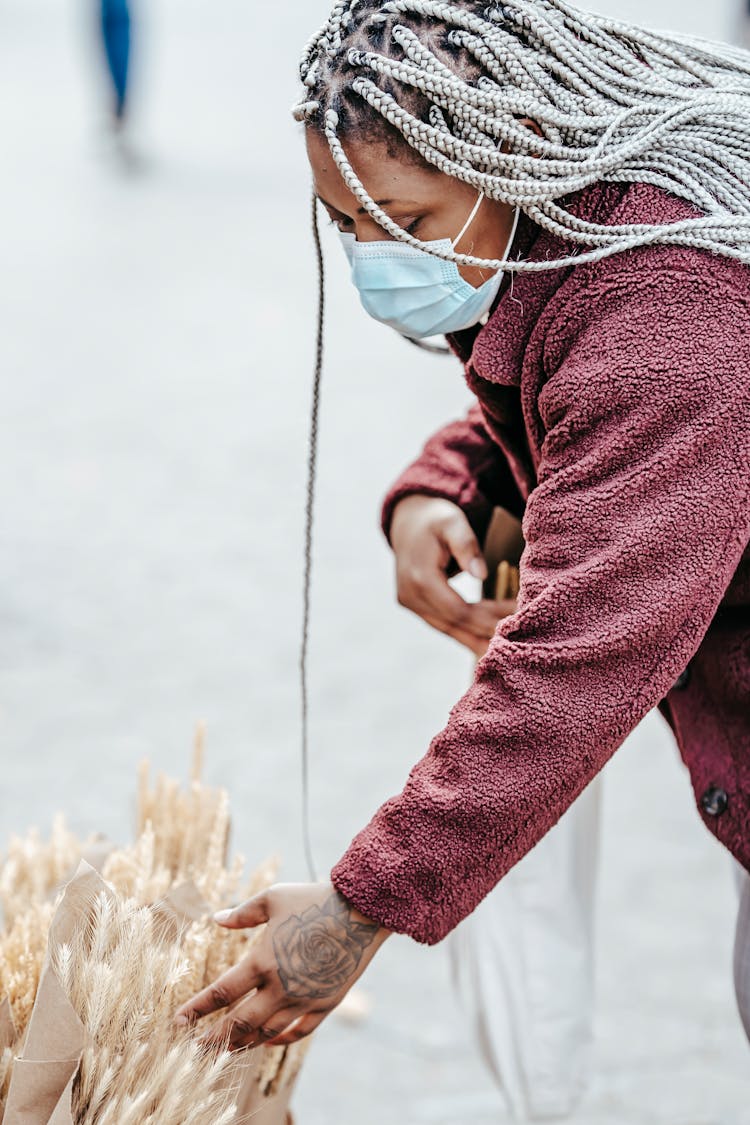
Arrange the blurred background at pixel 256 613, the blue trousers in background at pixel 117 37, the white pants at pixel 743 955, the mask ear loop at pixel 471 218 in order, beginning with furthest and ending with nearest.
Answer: the blue trousers in background at pixel 117 37
the blurred background at pixel 256 613
the white pants at pixel 743 955
the mask ear loop at pixel 471 218

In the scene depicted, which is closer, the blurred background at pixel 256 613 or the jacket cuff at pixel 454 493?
the jacket cuff at pixel 454 493

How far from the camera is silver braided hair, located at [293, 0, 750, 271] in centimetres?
126

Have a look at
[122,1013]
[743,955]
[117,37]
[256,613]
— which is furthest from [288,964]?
[117,37]

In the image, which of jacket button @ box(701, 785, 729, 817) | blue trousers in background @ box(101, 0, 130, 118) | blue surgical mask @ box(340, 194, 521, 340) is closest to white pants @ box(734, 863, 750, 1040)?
jacket button @ box(701, 785, 729, 817)

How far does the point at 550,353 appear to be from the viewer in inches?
50.8

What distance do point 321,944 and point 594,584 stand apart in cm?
44

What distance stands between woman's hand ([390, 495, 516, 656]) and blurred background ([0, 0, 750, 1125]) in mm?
323

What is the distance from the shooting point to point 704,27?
10734 mm

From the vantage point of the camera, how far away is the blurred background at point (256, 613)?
2.51m

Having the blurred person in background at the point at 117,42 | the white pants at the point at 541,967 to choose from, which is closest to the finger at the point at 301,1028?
the white pants at the point at 541,967

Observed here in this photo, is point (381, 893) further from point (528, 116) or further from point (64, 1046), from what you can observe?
point (528, 116)

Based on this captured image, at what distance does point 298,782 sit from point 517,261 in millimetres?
2056

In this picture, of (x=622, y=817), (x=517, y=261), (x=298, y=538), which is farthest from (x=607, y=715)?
(x=298, y=538)

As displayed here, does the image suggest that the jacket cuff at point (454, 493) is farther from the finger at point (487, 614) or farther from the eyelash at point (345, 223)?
the eyelash at point (345, 223)
